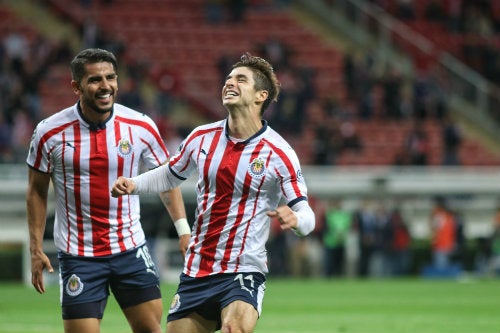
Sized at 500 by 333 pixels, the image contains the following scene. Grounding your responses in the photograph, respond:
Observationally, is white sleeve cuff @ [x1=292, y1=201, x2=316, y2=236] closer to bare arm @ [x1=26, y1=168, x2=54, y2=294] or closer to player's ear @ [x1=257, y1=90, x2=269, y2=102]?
player's ear @ [x1=257, y1=90, x2=269, y2=102]

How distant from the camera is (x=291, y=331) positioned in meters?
13.0

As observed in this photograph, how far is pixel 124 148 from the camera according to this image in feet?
25.9

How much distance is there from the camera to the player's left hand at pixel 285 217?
6395 millimetres

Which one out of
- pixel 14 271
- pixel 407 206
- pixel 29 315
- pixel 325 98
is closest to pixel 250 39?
pixel 325 98

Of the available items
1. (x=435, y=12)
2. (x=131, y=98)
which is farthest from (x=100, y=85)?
(x=435, y=12)

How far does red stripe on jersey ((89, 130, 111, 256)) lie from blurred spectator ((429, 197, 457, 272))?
17703mm

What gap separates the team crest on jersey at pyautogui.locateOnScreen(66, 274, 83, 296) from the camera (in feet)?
24.9

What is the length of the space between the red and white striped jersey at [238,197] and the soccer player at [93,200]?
81 cm

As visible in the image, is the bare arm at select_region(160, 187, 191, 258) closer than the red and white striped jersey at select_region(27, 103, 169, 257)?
No

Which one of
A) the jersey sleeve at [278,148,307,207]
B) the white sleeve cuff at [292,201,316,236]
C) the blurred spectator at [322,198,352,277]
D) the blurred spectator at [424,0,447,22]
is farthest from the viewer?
the blurred spectator at [424,0,447,22]

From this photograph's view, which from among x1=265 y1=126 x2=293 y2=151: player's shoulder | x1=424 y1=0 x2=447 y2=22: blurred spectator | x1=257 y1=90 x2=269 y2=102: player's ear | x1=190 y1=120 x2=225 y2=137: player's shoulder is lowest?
x1=265 y1=126 x2=293 y2=151: player's shoulder

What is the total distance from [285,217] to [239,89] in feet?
3.45

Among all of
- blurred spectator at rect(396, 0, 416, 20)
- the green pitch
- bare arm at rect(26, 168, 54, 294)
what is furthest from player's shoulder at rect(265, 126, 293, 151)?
blurred spectator at rect(396, 0, 416, 20)

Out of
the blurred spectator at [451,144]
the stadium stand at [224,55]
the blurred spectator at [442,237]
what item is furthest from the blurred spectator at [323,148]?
the blurred spectator at [442,237]
